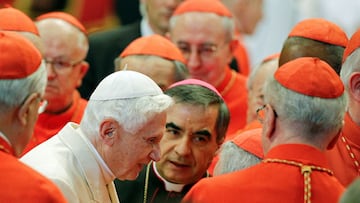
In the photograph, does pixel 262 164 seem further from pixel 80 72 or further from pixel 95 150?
pixel 80 72

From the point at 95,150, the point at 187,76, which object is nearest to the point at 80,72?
the point at 187,76

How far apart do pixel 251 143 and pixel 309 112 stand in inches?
22.2

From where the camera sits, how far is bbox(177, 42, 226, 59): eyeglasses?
7.24m

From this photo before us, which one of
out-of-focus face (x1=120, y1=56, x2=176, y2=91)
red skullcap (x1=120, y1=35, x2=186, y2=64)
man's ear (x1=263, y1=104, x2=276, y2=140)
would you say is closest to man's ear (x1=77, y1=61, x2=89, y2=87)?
red skullcap (x1=120, y1=35, x2=186, y2=64)

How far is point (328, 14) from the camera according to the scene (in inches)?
430

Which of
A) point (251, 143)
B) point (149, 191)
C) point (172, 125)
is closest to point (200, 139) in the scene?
point (172, 125)

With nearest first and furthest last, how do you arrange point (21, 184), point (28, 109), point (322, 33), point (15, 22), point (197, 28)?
1. point (21, 184)
2. point (28, 109)
3. point (322, 33)
4. point (15, 22)
5. point (197, 28)

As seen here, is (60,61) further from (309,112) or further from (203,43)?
(309,112)

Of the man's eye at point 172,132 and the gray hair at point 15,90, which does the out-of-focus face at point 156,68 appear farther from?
the gray hair at point 15,90

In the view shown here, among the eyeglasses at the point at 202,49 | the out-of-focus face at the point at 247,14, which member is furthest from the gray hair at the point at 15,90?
the out-of-focus face at the point at 247,14

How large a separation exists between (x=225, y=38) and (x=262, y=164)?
2927 millimetres

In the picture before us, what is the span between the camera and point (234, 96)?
24.7 feet

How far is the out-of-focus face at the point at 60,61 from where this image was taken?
691 centimetres

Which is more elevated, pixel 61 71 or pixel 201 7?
pixel 201 7
